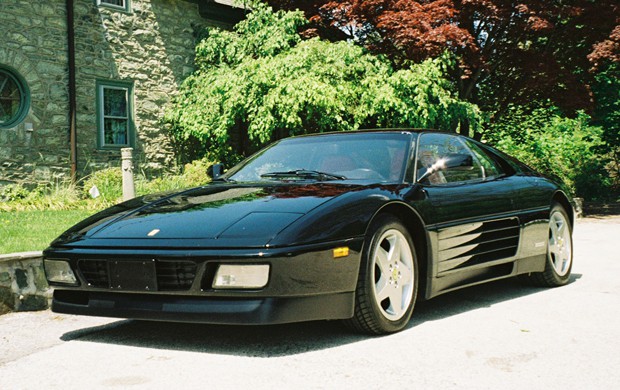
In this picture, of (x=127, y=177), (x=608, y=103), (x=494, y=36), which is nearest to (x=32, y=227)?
(x=127, y=177)

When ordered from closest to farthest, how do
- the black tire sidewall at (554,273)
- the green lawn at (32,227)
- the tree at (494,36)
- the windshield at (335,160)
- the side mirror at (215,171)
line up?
the windshield at (335,160) → the side mirror at (215,171) → the black tire sidewall at (554,273) → the green lawn at (32,227) → the tree at (494,36)

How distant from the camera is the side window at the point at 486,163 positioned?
610cm

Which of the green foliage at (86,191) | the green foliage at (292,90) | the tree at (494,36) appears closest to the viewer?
the green foliage at (86,191)

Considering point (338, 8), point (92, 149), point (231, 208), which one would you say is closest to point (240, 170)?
point (231, 208)

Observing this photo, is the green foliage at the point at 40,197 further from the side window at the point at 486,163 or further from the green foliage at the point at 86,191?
the side window at the point at 486,163

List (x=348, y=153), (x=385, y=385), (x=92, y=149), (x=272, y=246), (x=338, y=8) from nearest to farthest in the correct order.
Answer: (x=385, y=385) → (x=272, y=246) → (x=348, y=153) → (x=92, y=149) → (x=338, y=8)

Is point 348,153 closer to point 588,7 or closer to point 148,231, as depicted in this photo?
point 148,231

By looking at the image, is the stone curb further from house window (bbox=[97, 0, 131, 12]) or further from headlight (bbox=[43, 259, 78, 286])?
house window (bbox=[97, 0, 131, 12])

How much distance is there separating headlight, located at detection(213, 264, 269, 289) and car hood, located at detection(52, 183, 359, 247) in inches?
4.8

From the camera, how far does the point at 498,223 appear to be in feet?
18.8

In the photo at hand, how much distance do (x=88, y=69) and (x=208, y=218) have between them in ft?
38.4

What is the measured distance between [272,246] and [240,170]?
203 cm

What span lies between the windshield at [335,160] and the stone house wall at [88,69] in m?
9.36

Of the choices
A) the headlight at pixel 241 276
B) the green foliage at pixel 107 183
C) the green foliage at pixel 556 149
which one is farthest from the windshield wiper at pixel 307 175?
the green foliage at pixel 556 149
